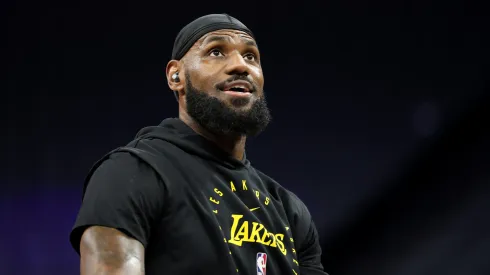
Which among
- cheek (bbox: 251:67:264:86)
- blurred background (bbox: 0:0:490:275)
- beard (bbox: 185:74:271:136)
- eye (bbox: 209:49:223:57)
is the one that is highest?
eye (bbox: 209:49:223:57)

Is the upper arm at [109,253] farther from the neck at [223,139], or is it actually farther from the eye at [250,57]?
Result: the eye at [250,57]

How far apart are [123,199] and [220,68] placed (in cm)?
33

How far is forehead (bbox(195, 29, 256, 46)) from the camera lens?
3.74ft

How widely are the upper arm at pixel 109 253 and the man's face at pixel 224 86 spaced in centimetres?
31

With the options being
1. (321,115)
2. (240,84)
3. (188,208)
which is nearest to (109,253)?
(188,208)

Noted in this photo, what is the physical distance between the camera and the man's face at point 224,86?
1.08 m

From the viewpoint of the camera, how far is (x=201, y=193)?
3.17 feet

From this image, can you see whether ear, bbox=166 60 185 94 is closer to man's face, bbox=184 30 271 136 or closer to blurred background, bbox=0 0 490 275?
man's face, bbox=184 30 271 136

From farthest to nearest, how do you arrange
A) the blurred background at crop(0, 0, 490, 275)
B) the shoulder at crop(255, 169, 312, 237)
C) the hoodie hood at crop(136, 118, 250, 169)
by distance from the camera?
the blurred background at crop(0, 0, 490, 275)
the shoulder at crop(255, 169, 312, 237)
the hoodie hood at crop(136, 118, 250, 169)

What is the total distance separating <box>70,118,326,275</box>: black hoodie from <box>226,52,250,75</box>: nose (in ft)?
0.41

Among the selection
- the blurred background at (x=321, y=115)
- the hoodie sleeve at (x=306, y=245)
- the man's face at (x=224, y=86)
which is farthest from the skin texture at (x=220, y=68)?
the blurred background at (x=321, y=115)

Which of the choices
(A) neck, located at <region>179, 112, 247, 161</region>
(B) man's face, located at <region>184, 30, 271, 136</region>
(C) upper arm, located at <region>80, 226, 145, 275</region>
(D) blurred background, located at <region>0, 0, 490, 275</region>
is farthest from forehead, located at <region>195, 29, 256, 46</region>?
(D) blurred background, located at <region>0, 0, 490, 275</region>

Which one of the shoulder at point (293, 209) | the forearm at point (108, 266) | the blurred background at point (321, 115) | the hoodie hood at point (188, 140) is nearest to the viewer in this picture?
the forearm at point (108, 266)

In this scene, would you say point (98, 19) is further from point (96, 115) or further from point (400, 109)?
point (400, 109)
